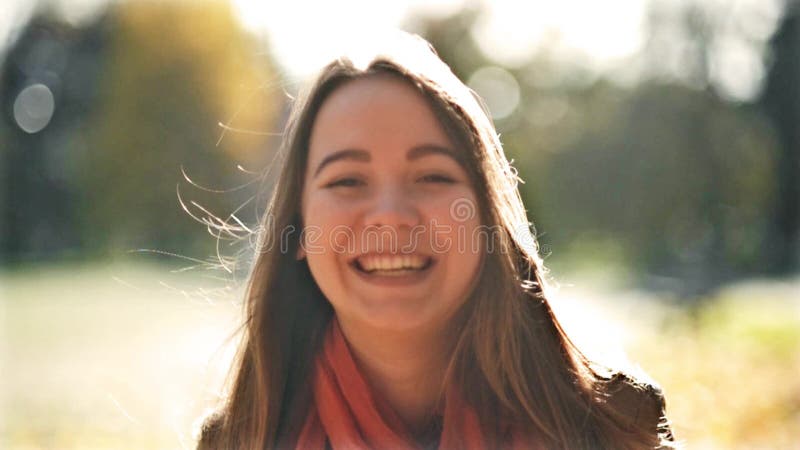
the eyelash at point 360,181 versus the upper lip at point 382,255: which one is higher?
the eyelash at point 360,181

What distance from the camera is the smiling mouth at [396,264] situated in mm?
2449

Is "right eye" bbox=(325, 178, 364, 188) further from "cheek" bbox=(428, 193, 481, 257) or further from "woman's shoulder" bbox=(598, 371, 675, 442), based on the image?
"woman's shoulder" bbox=(598, 371, 675, 442)

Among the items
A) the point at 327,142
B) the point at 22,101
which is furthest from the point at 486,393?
the point at 22,101

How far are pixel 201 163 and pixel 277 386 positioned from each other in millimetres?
22714

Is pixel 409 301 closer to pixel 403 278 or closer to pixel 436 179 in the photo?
pixel 403 278

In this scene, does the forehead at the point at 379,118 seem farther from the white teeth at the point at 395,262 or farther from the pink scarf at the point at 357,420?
the pink scarf at the point at 357,420

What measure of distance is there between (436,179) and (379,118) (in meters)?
0.25

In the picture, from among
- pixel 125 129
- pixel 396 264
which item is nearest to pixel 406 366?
pixel 396 264

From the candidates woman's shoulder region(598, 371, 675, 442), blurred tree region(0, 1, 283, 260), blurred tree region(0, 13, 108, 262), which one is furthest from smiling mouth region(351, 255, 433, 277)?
blurred tree region(0, 13, 108, 262)

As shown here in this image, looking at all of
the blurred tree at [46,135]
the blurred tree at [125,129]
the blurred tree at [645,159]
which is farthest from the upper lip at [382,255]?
the blurred tree at [46,135]

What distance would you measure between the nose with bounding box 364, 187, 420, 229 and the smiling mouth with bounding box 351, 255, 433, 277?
111 mm

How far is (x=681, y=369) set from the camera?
7.43 metres

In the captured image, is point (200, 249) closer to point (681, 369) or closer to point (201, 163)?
point (201, 163)

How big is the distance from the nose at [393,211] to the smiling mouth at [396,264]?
111 millimetres
